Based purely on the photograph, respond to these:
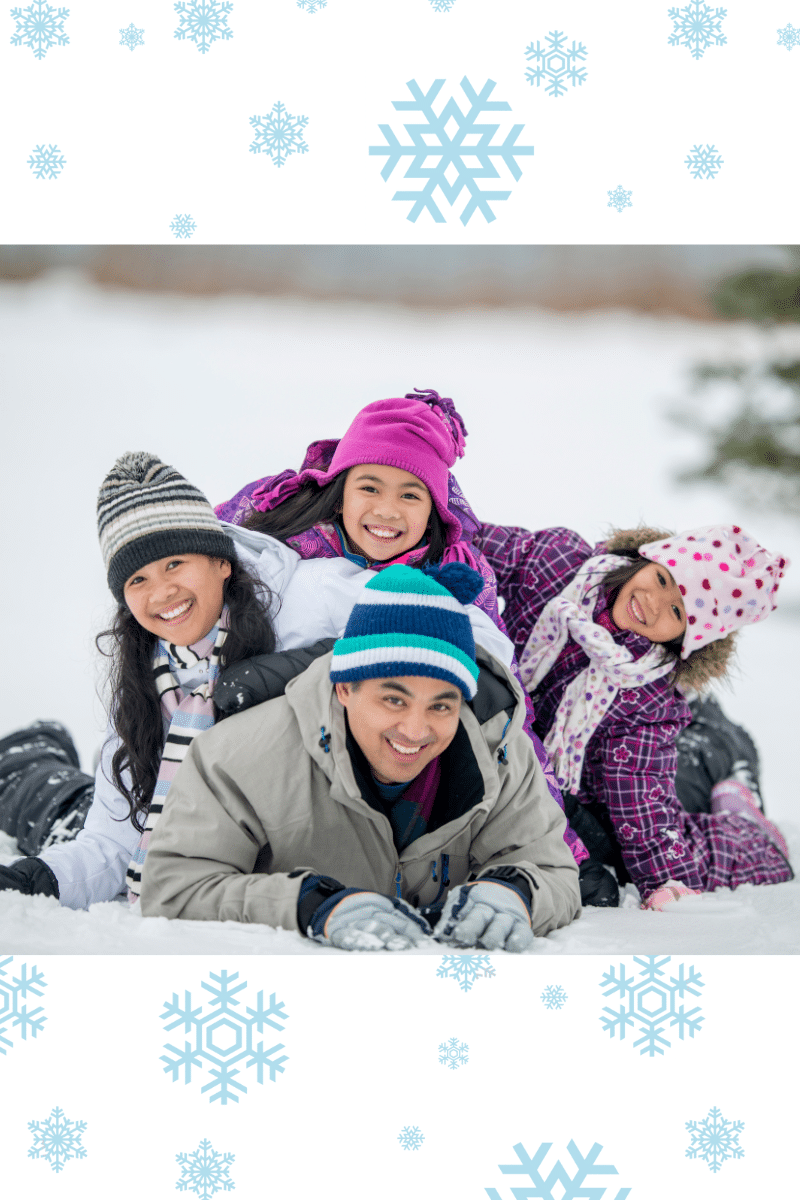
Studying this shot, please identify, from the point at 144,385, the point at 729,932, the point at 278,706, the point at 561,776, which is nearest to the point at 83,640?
the point at 144,385

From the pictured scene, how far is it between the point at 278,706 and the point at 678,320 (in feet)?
4.01

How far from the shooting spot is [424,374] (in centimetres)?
213

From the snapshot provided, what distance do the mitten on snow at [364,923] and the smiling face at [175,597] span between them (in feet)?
1.68
